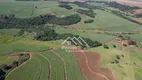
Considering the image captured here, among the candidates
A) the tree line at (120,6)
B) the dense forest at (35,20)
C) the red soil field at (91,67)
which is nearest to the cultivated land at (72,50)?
the red soil field at (91,67)

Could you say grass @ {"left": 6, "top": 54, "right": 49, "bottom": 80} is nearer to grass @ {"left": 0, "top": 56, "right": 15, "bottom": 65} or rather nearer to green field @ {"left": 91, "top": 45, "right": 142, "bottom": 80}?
grass @ {"left": 0, "top": 56, "right": 15, "bottom": 65}

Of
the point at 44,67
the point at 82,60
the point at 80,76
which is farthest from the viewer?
the point at 82,60

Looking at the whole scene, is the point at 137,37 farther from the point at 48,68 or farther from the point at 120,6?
the point at 120,6

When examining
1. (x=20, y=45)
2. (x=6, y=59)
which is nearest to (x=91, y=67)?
(x=6, y=59)

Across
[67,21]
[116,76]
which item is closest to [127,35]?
[67,21]

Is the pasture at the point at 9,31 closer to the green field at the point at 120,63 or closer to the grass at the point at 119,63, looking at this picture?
the grass at the point at 119,63

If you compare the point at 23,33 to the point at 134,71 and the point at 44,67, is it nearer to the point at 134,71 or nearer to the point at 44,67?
the point at 44,67
